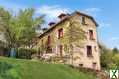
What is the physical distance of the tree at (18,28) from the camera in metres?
52.0

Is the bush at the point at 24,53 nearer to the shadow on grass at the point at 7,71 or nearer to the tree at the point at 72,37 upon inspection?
the tree at the point at 72,37

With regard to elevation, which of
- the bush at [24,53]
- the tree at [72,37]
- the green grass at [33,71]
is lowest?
the green grass at [33,71]

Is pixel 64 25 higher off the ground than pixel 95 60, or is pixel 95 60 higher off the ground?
pixel 64 25

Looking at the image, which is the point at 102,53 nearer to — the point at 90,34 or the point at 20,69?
the point at 90,34

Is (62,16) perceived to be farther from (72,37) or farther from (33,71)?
(33,71)

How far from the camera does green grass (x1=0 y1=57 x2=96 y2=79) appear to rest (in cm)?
2952

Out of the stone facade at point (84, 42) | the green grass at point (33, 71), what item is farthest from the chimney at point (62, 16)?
the green grass at point (33, 71)

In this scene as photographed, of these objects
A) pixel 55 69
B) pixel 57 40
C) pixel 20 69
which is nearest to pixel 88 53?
pixel 57 40

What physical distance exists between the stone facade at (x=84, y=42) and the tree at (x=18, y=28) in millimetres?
4917

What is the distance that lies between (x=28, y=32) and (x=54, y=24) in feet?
30.7

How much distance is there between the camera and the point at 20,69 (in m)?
31.1

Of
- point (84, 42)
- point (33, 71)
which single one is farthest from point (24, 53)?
point (33, 71)

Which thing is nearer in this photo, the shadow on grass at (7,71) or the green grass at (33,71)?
the shadow on grass at (7,71)

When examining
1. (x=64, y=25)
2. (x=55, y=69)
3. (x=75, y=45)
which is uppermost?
(x=64, y=25)
